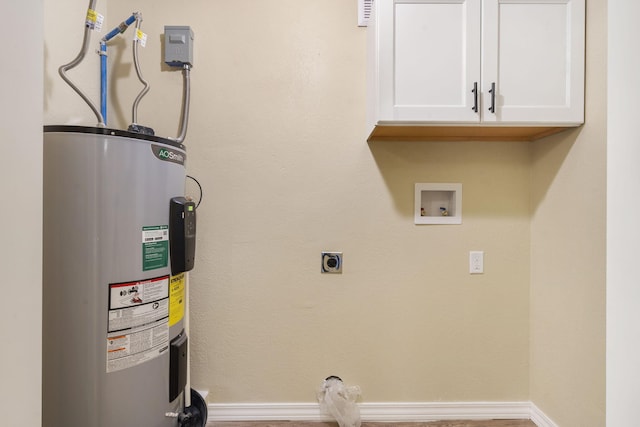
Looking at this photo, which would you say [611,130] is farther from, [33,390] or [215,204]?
[215,204]

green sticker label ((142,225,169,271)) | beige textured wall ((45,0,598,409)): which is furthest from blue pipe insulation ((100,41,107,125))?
green sticker label ((142,225,169,271))

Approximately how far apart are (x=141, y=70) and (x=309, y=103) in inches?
35.3

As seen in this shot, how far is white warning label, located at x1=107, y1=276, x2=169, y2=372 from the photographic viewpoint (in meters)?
1.01

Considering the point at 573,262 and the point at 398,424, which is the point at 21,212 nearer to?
the point at 398,424

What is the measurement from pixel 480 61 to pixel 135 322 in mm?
1654

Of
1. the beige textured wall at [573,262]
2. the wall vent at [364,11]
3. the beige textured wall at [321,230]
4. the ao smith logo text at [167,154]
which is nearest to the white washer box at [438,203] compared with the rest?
the beige textured wall at [321,230]

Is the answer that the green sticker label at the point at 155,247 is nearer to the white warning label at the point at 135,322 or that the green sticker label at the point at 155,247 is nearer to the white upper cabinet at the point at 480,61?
the white warning label at the point at 135,322

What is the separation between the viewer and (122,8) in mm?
1634

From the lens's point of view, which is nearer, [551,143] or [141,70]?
[551,143]

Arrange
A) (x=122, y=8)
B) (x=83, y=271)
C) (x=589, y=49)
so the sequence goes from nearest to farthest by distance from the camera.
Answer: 1. (x=83, y=271)
2. (x=589, y=49)
3. (x=122, y=8)

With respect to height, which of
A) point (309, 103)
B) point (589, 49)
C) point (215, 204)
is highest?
point (589, 49)

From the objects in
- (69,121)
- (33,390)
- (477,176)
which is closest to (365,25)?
(477,176)

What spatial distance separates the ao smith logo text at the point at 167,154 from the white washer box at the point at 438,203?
115 cm

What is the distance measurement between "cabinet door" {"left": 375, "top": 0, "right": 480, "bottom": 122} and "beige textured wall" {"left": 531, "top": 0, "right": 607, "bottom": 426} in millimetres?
474
